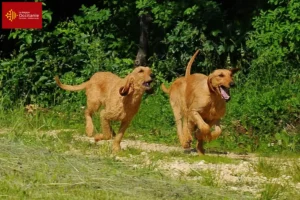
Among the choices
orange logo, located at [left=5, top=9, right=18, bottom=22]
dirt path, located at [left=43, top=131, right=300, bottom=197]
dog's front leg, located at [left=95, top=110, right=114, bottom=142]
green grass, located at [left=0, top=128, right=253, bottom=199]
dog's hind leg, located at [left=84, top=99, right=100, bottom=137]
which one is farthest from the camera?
orange logo, located at [left=5, top=9, right=18, bottom=22]

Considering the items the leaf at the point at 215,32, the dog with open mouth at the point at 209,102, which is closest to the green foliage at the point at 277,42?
the leaf at the point at 215,32

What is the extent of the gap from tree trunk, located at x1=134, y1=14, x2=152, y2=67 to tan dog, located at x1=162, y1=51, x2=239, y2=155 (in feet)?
19.0

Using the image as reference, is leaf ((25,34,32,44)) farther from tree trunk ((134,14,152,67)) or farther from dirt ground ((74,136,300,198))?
dirt ground ((74,136,300,198))

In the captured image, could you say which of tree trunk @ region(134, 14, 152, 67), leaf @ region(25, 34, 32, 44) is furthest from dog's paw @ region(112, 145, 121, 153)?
tree trunk @ region(134, 14, 152, 67)

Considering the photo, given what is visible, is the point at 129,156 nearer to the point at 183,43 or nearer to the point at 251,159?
the point at 251,159

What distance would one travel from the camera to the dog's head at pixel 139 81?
12.0 m

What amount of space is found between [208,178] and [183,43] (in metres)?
8.79

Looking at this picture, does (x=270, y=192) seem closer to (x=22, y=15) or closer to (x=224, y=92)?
(x=224, y=92)

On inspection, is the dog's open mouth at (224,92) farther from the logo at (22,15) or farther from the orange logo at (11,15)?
the orange logo at (11,15)

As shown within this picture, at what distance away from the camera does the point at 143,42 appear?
1862 centimetres

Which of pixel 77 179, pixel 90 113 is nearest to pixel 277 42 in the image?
pixel 90 113

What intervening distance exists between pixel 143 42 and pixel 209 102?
22.0 feet

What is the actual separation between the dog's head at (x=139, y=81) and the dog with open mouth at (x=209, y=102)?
2.09ft

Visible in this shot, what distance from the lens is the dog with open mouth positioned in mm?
11852
